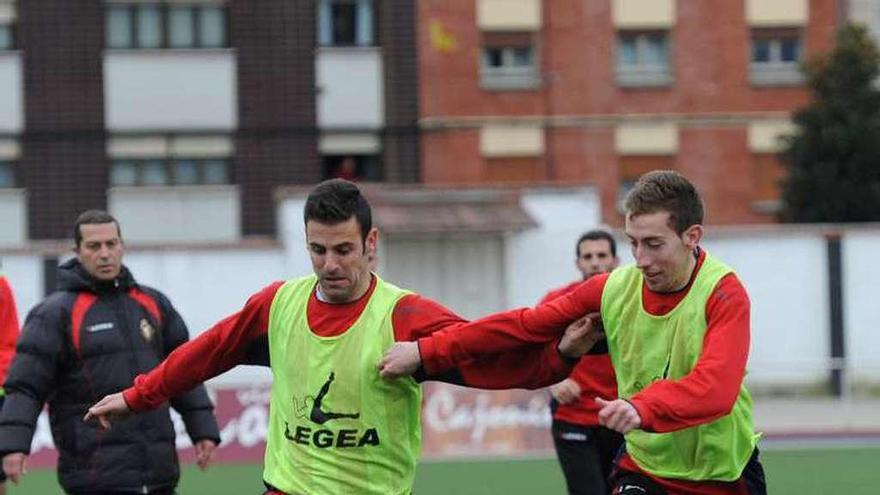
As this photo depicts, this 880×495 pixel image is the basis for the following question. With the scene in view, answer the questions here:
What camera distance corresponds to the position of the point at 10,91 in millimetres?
33094

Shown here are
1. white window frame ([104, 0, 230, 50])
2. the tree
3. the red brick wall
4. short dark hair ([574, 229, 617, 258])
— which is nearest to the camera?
short dark hair ([574, 229, 617, 258])

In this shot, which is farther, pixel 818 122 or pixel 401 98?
pixel 401 98

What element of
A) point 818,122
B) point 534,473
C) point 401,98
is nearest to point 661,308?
point 534,473

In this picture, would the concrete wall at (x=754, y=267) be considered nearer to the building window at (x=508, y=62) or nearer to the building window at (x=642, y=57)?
the building window at (x=508, y=62)

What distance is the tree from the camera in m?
31.0

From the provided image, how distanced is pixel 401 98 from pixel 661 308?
2790cm

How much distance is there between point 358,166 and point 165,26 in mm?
4357

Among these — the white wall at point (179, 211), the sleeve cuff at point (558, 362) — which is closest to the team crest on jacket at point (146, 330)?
the sleeve cuff at point (558, 362)

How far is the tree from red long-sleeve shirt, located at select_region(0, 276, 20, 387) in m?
22.2

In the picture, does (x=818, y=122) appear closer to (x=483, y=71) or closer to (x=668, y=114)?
(x=668, y=114)

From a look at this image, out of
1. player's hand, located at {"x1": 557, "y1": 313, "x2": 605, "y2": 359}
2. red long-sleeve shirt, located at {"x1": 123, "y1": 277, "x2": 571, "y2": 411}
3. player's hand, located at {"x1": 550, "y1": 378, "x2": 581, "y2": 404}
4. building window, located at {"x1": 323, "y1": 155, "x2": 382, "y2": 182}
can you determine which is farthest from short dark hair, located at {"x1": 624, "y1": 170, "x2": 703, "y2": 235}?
building window, located at {"x1": 323, "y1": 155, "x2": 382, "y2": 182}

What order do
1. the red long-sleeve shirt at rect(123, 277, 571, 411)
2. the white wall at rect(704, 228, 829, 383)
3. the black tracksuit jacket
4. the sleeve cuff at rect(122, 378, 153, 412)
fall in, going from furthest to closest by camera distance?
the white wall at rect(704, 228, 829, 383) → the black tracksuit jacket → the sleeve cuff at rect(122, 378, 153, 412) → the red long-sleeve shirt at rect(123, 277, 571, 411)

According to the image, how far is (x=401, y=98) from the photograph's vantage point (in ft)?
112

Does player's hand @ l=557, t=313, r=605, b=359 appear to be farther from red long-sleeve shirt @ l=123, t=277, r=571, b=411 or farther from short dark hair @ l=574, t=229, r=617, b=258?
short dark hair @ l=574, t=229, r=617, b=258
